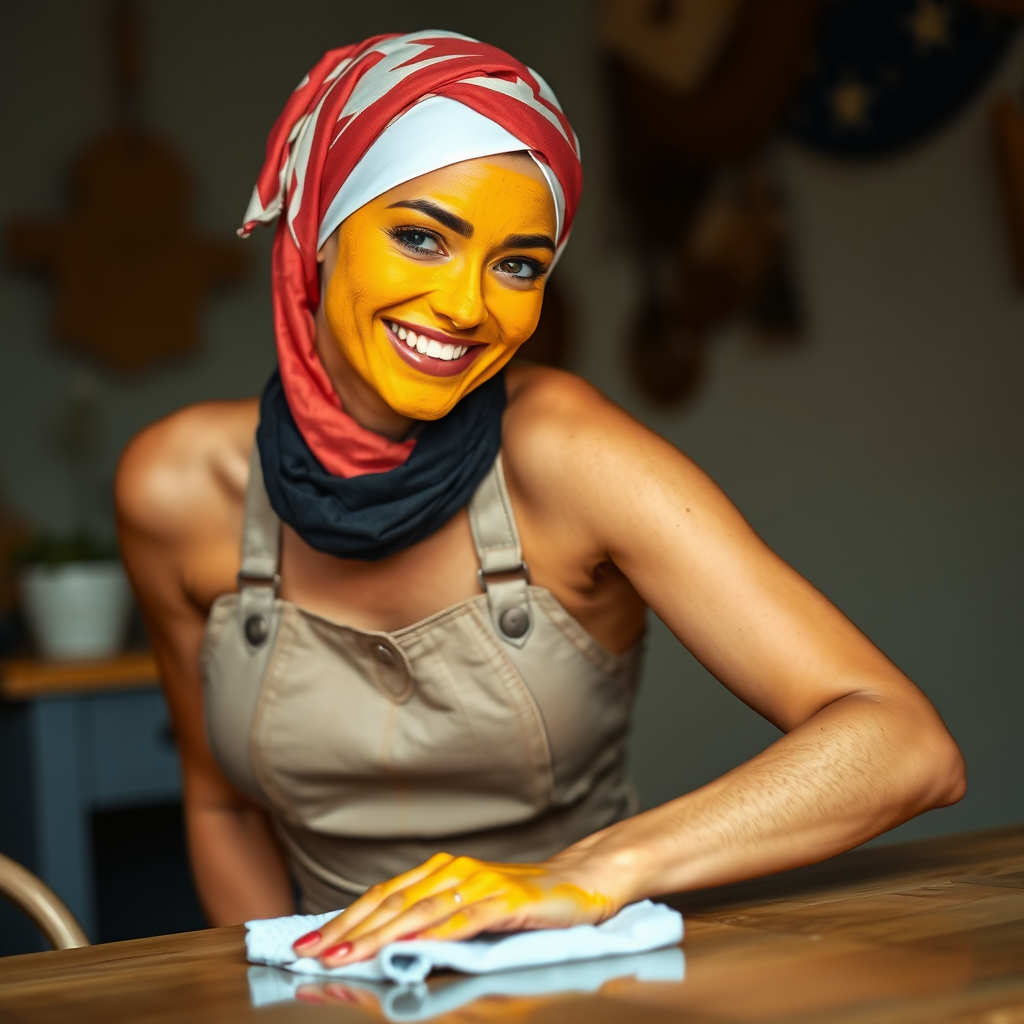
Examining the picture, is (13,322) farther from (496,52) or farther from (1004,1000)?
(1004,1000)

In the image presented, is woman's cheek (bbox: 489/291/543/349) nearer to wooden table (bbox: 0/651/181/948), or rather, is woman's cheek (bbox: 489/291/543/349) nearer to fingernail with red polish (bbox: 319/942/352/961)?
fingernail with red polish (bbox: 319/942/352/961)

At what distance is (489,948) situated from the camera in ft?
2.65

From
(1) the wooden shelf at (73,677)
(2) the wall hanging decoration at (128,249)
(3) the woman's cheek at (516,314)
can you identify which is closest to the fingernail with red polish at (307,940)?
(3) the woman's cheek at (516,314)

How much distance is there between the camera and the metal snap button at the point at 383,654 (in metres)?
1.31

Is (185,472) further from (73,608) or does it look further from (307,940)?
(73,608)

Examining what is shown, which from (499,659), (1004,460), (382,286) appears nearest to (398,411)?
(382,286)

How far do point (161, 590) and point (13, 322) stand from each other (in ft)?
5.62

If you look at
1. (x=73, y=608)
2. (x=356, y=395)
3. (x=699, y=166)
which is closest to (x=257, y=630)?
(x=356, y=395)

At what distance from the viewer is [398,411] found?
4.14ft

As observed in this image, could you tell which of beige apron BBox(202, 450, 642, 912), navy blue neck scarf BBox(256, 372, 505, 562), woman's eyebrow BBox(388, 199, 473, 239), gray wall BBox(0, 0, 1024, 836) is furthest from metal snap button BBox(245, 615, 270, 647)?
gray wall BBox(0, 0, 1024, 836)

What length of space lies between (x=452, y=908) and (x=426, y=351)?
1.84ft

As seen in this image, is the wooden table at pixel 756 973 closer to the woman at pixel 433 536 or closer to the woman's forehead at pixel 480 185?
the woman at pixel 433 536

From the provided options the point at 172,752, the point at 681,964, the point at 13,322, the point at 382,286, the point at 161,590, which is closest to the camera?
the point at 681,964

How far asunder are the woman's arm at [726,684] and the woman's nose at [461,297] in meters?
0.15
